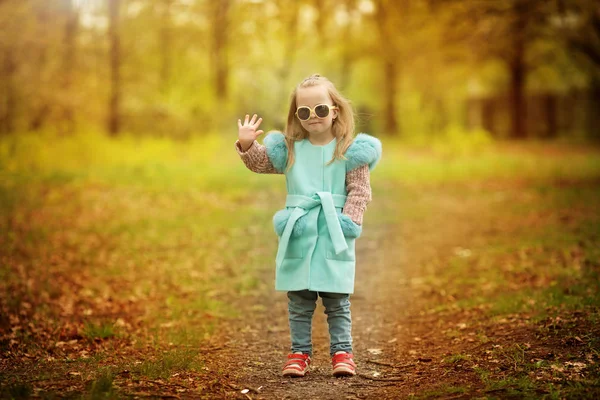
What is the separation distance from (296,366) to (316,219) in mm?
879

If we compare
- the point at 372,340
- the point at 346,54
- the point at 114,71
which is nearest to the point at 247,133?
the point at 372,340

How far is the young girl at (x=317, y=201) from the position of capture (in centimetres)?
433

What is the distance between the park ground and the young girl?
15.0 inches

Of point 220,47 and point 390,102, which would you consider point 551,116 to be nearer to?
point 390,102

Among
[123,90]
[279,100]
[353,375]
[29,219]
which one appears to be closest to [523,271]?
[353,375]

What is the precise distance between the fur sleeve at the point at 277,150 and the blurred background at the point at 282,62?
0.72m

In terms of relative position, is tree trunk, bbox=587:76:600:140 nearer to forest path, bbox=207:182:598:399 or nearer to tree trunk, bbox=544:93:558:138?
tree trunk, bbox=544:93:558:138

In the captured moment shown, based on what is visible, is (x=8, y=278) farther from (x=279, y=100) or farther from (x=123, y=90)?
(x=123, y=90)

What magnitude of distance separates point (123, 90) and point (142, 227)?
1621 cm

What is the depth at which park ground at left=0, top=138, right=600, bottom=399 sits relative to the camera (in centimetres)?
422

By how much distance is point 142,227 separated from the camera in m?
10.3

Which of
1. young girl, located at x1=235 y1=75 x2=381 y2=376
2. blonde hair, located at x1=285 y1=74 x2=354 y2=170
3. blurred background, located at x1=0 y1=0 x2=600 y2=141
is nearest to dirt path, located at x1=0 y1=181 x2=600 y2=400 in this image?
young girl, located at x1=235 y1=75 x2=381 y2=376

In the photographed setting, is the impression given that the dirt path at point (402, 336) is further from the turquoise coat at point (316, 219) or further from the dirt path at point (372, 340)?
the turquoise coat at point (316, 219)

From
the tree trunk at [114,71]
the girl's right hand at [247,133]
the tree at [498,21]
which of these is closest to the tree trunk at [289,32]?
the tree at [498,21]
